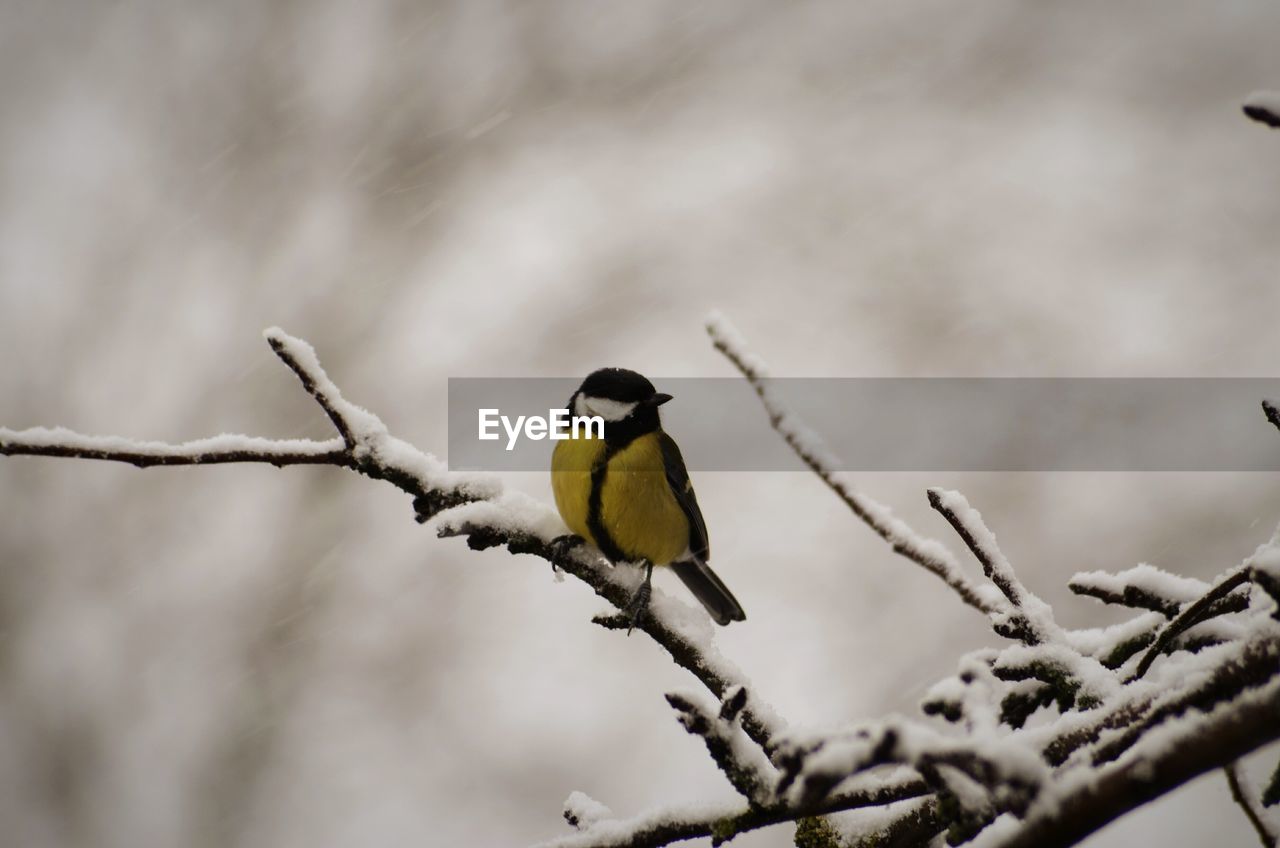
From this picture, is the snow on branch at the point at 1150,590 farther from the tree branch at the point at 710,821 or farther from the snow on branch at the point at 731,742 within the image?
the snow on branch at the point at 731,742

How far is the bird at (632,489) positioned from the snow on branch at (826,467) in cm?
214

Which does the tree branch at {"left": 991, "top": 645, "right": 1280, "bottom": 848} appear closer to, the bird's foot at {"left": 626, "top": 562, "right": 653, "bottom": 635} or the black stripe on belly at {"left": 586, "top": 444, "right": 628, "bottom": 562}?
the bird's foot at {"left": 626, "top": 562, "right": 653, "bottom": 635}

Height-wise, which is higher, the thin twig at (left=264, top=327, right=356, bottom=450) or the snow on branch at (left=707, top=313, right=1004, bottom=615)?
the thin twig at (left=264, top=327, right=356, bottom=450)

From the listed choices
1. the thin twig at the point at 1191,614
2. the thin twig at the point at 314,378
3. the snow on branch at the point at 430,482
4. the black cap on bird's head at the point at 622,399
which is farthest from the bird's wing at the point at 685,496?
the thin twig at the point at 1191,614

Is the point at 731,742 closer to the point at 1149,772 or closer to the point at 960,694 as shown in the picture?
the point at 960,694

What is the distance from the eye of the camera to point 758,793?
1.14 meters

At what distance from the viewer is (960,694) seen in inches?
35.5

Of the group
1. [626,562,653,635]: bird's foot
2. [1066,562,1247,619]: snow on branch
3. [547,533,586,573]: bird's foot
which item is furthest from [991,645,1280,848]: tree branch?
[547,533,586,573]: bird's foot

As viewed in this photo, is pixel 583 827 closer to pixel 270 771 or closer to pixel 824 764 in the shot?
pixel 824 764

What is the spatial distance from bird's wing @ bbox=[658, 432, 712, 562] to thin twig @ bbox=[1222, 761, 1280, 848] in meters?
2.72

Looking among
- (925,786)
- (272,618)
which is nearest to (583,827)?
(925,786)

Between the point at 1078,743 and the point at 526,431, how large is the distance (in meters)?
3.11

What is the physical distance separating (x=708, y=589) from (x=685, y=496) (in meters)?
0.53

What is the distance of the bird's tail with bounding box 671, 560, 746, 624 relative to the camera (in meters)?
4.08
